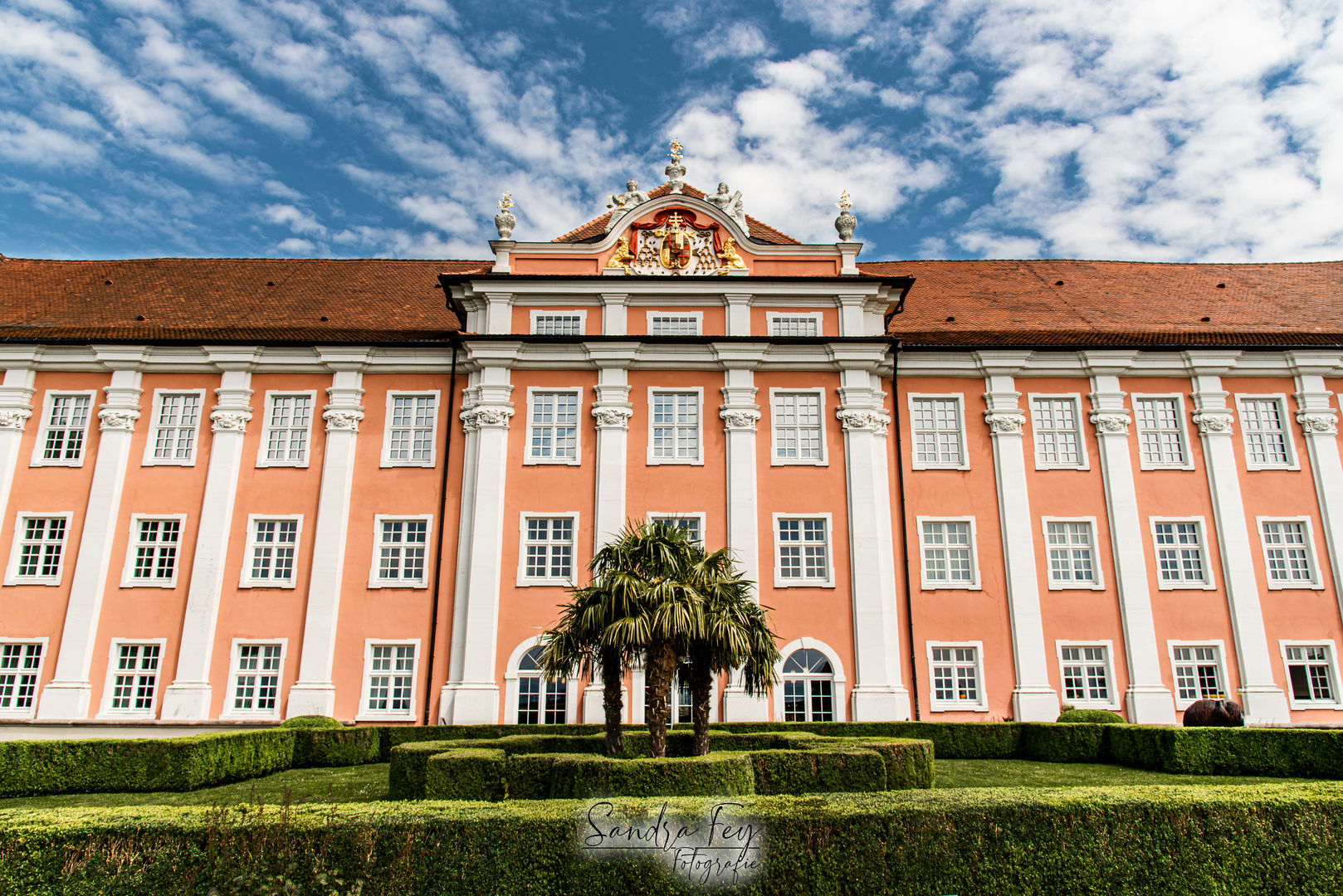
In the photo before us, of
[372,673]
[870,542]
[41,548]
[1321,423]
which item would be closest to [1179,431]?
[1321,423]

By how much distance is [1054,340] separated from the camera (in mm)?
28562

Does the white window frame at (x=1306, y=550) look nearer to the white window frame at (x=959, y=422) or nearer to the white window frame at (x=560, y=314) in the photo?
the white window frame at (x=959, y=422)

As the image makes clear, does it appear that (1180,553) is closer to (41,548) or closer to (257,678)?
(257,678)

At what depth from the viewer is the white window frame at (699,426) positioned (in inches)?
1045

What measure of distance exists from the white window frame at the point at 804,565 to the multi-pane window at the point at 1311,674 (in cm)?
1403

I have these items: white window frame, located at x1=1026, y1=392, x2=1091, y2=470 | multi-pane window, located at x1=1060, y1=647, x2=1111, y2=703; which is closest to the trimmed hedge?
multi-pane window, located at x1=1060, y1=647, x2=1111, y2=703

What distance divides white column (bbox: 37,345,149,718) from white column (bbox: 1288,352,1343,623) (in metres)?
37.9

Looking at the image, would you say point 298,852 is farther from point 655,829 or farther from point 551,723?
point 551,723

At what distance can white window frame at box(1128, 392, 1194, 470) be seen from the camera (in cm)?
2769

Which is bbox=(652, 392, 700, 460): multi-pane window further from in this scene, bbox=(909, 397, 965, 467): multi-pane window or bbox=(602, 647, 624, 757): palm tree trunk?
bbox=(602, 647, 624, 757): palm tree trunk

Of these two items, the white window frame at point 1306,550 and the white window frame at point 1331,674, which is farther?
the white window frame at point 1306,550

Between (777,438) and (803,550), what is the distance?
361 cm

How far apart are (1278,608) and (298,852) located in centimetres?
2816

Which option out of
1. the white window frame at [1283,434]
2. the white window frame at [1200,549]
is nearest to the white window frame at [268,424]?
the white window frame at [1200,549]
